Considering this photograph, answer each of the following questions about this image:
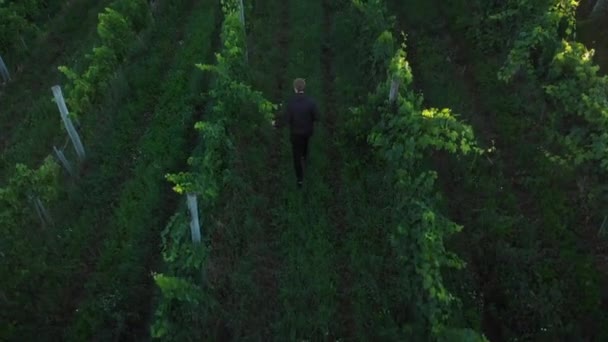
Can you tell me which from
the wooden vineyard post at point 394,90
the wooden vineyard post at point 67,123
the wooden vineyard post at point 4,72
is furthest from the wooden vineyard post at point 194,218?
the wooden vineyard post at point 4,72

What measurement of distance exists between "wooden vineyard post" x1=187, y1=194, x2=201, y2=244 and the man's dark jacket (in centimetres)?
240

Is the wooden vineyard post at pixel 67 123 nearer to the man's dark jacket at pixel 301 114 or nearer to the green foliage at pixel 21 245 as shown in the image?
the green foliage at pixel 21 245

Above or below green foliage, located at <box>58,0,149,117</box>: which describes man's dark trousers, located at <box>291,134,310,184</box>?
below

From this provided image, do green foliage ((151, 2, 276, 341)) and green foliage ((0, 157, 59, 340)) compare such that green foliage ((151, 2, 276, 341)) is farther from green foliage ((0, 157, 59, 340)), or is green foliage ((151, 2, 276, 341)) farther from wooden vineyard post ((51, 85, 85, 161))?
wooden vineyard post ((51, 85, 85, 161))

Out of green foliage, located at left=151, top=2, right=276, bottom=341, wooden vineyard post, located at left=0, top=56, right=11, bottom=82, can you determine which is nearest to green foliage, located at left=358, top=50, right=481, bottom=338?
green foliage, located at left=151, top=2, right=276, bottom=341

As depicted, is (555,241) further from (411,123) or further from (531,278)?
(411,123)

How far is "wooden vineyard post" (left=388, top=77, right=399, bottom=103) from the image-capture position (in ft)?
25.0

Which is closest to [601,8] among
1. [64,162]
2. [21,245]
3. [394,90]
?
[394,90]

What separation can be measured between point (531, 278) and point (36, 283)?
6679 millimetres

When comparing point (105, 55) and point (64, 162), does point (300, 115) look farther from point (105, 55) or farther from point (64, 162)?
point (105, 55)

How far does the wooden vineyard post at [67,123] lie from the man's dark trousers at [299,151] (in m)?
3.85

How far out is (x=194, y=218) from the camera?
5949 mm

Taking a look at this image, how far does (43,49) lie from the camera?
1336cm

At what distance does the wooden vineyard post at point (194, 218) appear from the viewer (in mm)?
5840
